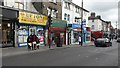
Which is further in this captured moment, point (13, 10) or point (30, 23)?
point (30, 23)

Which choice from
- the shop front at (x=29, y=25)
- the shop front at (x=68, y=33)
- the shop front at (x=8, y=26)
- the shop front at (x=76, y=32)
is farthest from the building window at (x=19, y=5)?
the shop front at (x=76, y=32)

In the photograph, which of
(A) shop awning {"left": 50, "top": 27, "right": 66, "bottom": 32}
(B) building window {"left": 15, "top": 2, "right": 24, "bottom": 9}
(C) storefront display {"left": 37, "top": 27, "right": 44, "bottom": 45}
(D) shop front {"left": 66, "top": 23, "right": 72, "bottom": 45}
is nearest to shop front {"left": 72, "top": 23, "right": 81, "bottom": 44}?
(D) shop front {"left": 66, "top": 23, "right": 72, "bottom": 45}

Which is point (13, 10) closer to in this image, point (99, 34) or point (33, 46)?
point (33, 46)

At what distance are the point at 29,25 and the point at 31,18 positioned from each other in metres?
0.92

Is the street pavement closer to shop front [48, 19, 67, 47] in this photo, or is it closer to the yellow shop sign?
the yellow shop sign

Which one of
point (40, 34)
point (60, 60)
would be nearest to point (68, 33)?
point (40, 34)

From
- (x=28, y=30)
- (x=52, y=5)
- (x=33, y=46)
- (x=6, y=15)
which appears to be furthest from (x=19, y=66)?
(x=52, y=5)

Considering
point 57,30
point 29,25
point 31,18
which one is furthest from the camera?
point 57,30

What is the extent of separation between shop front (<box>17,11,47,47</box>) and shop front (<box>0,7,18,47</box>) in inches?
40.0

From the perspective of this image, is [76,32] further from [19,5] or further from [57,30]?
[19,5]

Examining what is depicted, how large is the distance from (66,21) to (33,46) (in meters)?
18.4

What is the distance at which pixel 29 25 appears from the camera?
3189 cm

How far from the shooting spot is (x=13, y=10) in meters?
27.8

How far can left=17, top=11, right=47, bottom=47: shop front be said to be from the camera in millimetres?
29773
